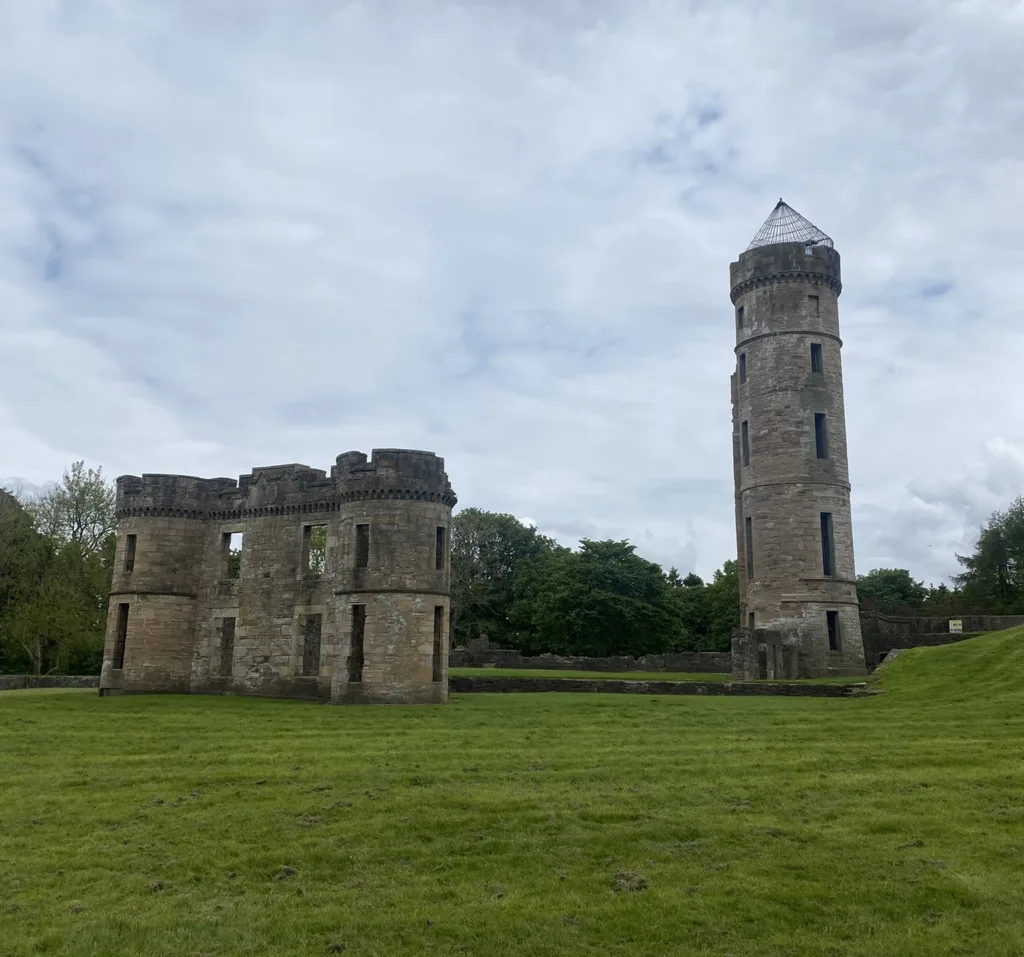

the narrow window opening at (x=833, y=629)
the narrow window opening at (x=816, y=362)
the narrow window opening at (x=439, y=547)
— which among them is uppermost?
the narrow window opening at (x=816, y=362)

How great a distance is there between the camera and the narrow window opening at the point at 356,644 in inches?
1110

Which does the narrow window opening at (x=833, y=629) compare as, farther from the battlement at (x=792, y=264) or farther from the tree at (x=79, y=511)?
the tree at (x=79, y=511)

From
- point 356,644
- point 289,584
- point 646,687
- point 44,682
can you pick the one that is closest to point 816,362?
point 646,687

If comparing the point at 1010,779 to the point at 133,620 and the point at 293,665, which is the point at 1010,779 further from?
the point at 133,620

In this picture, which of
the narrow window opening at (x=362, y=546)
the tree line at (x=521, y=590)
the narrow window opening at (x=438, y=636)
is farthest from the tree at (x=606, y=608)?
the narrow window opening at (x=362, y=546)

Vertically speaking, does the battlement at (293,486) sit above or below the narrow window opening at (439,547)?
above

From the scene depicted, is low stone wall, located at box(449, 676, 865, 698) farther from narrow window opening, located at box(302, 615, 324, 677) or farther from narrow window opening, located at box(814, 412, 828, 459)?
narrow window opening, located at box(814, 412, 828, 459)

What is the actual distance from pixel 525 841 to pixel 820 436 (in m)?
29.3

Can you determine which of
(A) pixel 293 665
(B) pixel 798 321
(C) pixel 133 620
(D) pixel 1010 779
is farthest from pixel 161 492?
(D) pixel 1010 779

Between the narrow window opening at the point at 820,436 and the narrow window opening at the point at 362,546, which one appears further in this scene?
the narrow window opening at the point at 820,436

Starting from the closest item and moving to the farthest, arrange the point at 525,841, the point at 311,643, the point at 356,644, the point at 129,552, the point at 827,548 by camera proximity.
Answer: the point at 525,841, the point at 356,644, the point at 311,643, the point at 129,552, the point at 827,548

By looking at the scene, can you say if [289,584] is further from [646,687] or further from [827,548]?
[827,548]

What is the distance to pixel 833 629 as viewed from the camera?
3631cm

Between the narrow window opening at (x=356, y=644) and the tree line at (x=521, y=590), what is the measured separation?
924 inches
